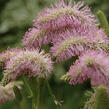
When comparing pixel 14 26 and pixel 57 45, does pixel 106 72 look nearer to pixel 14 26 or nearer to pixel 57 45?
pixel 57 45

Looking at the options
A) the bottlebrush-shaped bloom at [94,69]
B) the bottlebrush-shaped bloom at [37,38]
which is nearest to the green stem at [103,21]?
the bottlebrush-shaped bloom at [37,38]

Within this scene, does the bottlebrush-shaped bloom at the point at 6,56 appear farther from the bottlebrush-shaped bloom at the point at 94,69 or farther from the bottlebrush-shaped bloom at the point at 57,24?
the bottlebrush-shaped bloom at the point at 94,69

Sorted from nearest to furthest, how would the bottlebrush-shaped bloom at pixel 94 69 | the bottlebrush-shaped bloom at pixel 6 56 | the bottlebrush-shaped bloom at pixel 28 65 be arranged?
1. the bottlebrush-shaped bloom at pixel 94 69
2. the bottlebrush-shaped bloom at pixel 28 65
3. the bottlebrush-shaped bloom at pixel 6 56

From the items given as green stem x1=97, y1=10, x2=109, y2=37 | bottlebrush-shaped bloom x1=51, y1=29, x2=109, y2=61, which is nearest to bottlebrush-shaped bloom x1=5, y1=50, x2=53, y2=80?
bottlebrush-shaped bloom x1=51, y1=29, x2=109, y2=61

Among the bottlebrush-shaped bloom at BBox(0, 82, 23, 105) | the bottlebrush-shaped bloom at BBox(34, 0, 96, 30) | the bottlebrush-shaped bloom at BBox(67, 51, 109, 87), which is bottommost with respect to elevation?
the bottlebrush-shaped bloom at BBox(67, 51, 109, 87)

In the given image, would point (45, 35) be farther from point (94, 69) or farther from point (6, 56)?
point (94, 69)

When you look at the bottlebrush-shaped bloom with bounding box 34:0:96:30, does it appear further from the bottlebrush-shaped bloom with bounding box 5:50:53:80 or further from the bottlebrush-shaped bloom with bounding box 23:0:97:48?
the bottlebrush-shaped bloom with bounding box 5:50:53:80
